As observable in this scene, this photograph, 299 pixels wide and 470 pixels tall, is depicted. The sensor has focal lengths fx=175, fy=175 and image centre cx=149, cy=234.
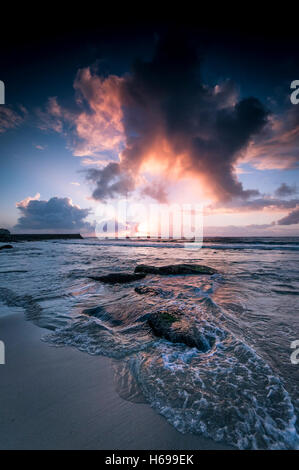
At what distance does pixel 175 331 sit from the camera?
2.88m

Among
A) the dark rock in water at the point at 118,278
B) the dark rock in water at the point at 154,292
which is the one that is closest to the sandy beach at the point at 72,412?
the dark rock in water at the point at 154,292

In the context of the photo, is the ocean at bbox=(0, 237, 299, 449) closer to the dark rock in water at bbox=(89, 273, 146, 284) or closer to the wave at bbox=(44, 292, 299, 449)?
the wave at bbox=(44, 292, 299, 449)

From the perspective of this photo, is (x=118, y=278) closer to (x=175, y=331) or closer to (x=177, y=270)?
(x=177, y=270)

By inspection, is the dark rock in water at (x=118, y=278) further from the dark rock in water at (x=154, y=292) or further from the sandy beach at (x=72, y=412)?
the sandy beach at (x=72, y=412)

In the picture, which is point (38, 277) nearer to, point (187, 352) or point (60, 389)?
point (60, 389)

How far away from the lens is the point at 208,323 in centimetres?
330

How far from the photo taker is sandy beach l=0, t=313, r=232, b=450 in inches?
55.0

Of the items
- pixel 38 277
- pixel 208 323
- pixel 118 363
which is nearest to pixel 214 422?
pixel 118 363

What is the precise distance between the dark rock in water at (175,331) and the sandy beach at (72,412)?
1.01m

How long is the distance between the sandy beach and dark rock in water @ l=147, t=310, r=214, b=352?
1.01m

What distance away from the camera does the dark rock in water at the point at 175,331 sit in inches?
105

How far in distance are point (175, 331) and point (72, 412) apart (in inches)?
66.8

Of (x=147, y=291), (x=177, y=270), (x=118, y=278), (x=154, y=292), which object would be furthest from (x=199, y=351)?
(x=177, y=270)

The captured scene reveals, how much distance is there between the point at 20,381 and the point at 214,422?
2.09 meters
